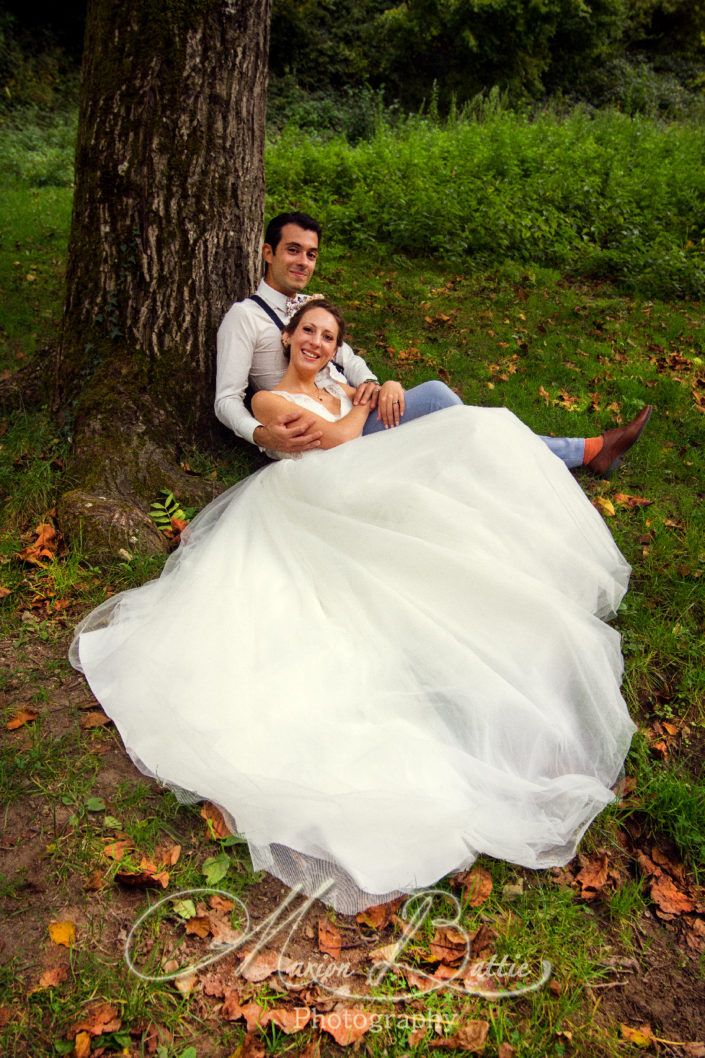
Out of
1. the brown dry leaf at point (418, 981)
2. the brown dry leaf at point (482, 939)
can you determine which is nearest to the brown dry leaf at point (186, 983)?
the brown dry leaf at point (418, 981)

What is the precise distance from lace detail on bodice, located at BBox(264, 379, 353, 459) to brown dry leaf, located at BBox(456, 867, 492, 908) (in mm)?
2273

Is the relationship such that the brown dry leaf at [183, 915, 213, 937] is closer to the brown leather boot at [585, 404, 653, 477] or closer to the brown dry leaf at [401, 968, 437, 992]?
A: the brown dry leaf at [401, 968, 437, 992]

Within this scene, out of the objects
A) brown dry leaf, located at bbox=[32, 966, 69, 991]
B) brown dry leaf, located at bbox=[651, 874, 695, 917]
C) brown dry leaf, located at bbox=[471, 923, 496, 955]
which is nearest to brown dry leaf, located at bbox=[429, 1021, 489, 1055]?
brown dry leaf, located at bbox=[471, 923, 496, 955]

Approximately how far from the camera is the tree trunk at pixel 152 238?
4.12m

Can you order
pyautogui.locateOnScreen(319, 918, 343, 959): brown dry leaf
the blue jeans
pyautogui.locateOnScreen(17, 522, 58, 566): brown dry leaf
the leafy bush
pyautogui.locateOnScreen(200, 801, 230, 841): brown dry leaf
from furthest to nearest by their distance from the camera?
the leafy bush < the blue jeans < pyautogui.locateOnScreen(17, 522, 58, 566): brown dry leaf < pyautogui.locateOnScreen(200, 801, 230, 841): brown dry leaf < pyautogui.locateOnScreen(319, 918, 343, 959): brown dry leaf

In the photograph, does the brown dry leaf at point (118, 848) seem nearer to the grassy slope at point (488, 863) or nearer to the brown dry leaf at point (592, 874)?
the grassy slope at point (488, 863)

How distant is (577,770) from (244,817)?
1.30 meters

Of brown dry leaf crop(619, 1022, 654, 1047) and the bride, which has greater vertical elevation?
the bride

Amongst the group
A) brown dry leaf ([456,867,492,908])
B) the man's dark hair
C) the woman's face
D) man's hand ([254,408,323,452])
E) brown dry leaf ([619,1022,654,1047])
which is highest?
the man's dark hair

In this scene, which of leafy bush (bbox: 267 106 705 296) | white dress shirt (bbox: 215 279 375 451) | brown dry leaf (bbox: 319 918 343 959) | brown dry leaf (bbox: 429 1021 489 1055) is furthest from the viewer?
leafy bush (bbox: 267 106 705 296)

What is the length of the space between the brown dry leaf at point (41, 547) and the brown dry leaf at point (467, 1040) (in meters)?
2.93

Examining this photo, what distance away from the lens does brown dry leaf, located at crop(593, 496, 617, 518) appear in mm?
4969

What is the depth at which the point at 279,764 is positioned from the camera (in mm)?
2793

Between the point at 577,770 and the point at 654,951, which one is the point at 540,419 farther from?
the point at 654,951
